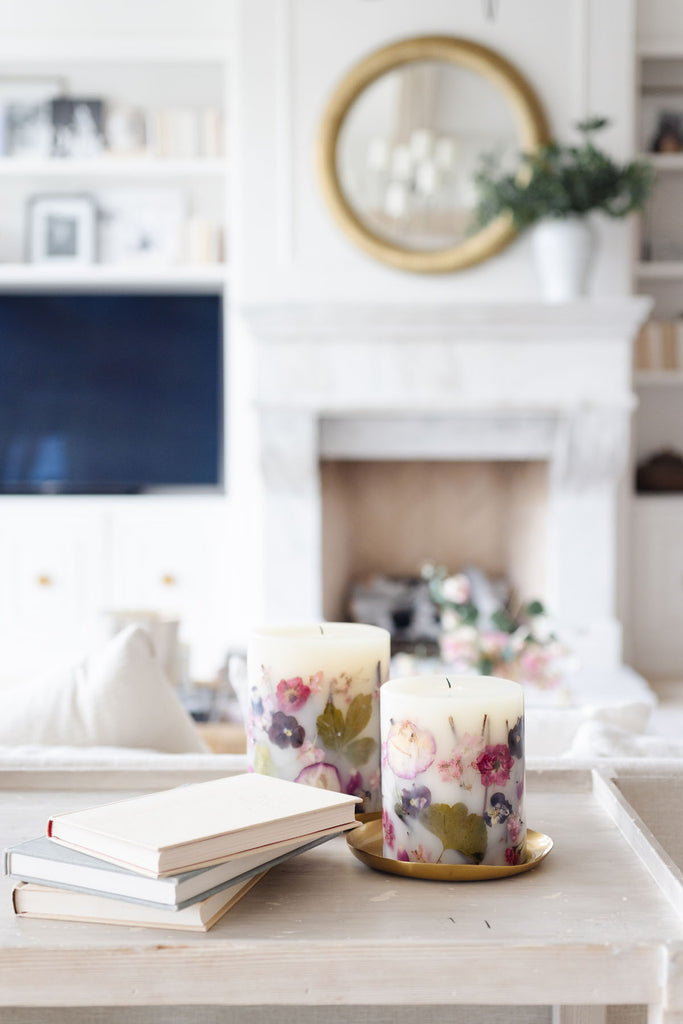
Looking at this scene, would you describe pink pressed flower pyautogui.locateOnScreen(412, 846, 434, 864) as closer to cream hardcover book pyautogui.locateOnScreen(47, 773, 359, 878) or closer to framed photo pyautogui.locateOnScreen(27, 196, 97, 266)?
cream hardcover book pyautogui.locateOnScreen(47, 773, 359, 878)

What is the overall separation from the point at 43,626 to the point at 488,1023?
11.3ft

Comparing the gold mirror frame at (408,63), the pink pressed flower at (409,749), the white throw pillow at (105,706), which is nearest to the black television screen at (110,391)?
the gold mirror frame at (408,63)

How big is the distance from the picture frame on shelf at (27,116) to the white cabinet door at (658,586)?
8.72ft

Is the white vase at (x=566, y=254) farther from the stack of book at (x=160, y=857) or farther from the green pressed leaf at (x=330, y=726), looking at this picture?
the stack of book at (x=160, y=857)

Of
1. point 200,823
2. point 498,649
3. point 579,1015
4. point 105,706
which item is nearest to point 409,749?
point 200,823

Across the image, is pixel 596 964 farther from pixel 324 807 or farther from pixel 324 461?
pixel 324 461

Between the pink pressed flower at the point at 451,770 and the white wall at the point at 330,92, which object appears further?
the white wall at the point at 330,92

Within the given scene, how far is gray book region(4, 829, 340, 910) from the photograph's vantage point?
→ 0.58 metres

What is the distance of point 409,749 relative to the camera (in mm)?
679

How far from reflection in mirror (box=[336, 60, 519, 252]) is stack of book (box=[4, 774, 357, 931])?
10.2 ft

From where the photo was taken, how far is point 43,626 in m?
3.97

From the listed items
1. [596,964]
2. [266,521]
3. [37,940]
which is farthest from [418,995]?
[266,521]

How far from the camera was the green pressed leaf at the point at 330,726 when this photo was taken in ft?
2.49

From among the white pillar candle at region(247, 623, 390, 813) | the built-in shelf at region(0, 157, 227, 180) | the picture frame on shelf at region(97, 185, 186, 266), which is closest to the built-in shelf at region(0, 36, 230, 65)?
the built-in shelf at region(0, 157, 227, 180)
